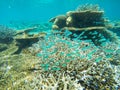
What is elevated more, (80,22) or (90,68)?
(80,22)

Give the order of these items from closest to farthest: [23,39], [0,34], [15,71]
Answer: [15,71]
[23,39]
[0,34]

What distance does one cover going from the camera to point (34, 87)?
4.36 metres

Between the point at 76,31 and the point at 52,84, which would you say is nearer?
the point at 52,84

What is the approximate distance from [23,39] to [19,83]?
183 inches

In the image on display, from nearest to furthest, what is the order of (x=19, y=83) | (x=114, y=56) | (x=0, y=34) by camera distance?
1. (x=19, y=83)
2. (x=114, y=56)
3. (x=0, y=34)

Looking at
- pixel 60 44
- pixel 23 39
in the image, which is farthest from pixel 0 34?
pixel 60 44

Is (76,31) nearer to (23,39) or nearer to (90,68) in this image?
(23,39)

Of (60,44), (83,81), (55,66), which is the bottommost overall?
(83,81)

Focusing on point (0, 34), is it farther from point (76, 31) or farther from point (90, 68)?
point (90, 68)

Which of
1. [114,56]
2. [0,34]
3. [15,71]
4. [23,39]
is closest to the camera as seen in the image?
[15,71]

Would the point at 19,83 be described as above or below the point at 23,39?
below

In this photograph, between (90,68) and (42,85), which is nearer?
(42,85)

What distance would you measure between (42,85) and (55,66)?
0.81m

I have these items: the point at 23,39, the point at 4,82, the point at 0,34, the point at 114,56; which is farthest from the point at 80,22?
the point at 4,82
